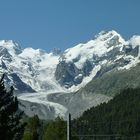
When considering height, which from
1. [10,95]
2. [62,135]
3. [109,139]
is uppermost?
[62,135]

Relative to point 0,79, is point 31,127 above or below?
above

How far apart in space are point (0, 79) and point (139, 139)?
12.3 m

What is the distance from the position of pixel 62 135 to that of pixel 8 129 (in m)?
65.8

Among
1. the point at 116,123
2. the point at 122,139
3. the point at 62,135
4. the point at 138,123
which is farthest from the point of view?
the point at 62,135

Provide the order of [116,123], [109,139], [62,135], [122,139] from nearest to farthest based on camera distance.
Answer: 1. [116,123]
2. [109,139]
3. [122,139]
4. [62,135]

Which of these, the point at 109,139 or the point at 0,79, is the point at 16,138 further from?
the point at 109,139

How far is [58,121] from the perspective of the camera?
120000mm

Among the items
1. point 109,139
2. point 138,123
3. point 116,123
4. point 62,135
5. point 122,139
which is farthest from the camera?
point 62,135

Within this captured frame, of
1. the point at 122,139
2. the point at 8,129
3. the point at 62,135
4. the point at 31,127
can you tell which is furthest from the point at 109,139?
the point at 31,127

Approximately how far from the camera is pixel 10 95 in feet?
163

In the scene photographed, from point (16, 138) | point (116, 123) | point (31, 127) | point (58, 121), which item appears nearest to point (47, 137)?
point (58, 121)

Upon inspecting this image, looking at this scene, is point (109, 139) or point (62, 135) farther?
point (62, 135)

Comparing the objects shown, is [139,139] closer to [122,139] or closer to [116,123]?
[116,123]

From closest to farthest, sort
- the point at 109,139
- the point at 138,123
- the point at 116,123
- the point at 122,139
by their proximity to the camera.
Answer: the point at 116,123
the point at 109,139
the point at 138,123
the point at 122,139
